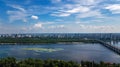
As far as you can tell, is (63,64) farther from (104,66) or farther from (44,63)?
(104,66)

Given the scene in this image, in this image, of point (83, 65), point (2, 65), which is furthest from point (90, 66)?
point (2, 65)

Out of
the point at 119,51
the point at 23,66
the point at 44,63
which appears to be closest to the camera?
the point at 23,66

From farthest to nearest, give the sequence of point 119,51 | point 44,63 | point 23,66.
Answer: point 119,51, point 44,63, point 23,66

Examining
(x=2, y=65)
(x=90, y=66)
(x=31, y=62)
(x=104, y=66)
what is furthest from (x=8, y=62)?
(x=104, y=66)

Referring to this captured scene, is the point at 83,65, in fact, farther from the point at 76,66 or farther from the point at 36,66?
the point at 36,66

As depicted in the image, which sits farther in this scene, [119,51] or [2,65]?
[119,51]

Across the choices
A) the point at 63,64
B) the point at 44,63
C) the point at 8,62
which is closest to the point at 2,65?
the point at 8,62

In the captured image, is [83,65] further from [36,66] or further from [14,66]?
[14,66]

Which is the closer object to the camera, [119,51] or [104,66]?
[104,66]
